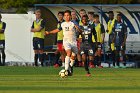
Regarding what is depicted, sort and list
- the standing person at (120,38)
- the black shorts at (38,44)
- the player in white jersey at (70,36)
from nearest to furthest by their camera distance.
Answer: the player in white jersey at (70,36) → the standing person at (120,38) → the black shorts at (38,44)

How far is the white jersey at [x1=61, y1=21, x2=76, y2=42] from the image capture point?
945 inches

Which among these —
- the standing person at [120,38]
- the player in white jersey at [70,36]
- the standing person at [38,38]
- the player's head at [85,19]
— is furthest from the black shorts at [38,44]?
the player in white jersey at [70,36]

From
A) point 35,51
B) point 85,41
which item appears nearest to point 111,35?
point 35,51

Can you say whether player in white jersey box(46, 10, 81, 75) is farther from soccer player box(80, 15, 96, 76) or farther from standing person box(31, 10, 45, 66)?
standing person box(31, 10, 45, 66)

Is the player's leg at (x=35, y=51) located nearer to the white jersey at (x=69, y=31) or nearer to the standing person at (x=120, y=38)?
the standing person at (x=120, y=38)

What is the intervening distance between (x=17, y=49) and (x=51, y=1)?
1275 centimetres

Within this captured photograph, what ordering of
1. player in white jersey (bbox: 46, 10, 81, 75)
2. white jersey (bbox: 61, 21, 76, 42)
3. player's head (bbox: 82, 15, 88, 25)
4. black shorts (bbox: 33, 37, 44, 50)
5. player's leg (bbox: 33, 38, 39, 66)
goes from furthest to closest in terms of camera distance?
1. black shorts (bbox: 33, 37, 44, 50)
2. player's leg (bbox: 33, 38, 39, 66)
3. player's head (bbox: 82, 15, 88, 25)
4. white jersey (bbox: 61, 21, 76, 42)
5. player in white jersey (bbox: 46, 10, 81, 75)

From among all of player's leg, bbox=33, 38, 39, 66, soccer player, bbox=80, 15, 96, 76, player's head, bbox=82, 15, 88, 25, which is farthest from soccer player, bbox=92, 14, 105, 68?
player's head, bbox=82, 15, 88, 25

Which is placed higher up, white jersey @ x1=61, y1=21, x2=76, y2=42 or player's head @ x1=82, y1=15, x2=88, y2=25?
player's head @ x1=82, y1=15, x2=88, y2=25

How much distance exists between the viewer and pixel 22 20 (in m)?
36.3

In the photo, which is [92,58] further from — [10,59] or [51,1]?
[51,1]

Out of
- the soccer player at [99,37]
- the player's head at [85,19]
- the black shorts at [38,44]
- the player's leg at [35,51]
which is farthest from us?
the black shorts at [38,44]

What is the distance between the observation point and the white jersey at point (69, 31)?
24016 millimetres

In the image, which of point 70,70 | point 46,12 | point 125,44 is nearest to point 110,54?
point 125,44
